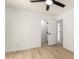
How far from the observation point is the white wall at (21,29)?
3.96 meters

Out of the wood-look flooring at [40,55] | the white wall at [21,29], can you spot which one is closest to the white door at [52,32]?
the white wall at [21,29]

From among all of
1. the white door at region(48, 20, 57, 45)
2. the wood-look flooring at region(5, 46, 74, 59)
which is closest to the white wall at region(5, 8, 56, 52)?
the wood-look flooring at region(5, 46, 74, 59)

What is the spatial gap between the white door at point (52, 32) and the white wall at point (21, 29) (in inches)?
41.5

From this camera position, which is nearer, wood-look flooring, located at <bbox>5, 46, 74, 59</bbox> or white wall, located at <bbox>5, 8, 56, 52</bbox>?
wood-look flooring, located at <bbox>5, 46, 74, 59</bbox>

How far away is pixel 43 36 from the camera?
6902mm

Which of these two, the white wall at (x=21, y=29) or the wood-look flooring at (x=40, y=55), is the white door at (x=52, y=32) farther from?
the wood-look flooring at (x=40, y=55)

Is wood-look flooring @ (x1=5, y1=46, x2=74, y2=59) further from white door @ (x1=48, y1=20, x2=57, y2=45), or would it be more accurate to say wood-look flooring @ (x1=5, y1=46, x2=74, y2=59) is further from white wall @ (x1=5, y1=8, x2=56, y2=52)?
white door @ (x1=48, y1=20, x2=57, y2=45)

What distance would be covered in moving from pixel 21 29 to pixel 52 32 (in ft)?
8.26

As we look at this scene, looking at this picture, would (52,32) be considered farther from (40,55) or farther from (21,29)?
(40,55)

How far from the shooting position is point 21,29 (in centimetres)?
435

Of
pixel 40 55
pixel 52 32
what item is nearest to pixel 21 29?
pixel 40 55

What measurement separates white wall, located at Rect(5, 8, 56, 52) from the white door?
1.05 meters

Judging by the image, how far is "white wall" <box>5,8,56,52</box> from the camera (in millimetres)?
3960
